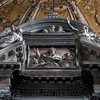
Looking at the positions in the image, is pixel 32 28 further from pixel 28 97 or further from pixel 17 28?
pixel 28 97

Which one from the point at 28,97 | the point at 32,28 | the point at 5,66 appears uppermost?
the point at 32,28

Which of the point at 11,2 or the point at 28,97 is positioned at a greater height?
→ the point at 11,2

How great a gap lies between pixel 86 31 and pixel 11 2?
3.57 m

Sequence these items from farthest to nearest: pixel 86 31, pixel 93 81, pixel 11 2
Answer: pixel 11 2
pixel 86 31
pixel 93 81

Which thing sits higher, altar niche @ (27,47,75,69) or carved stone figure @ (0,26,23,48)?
carved stone figure @ (0,26,23,48)

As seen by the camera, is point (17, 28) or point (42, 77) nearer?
point (42, 77)

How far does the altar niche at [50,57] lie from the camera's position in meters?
11.6

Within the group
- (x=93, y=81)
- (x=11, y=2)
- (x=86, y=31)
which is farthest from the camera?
(x=11, y=2)

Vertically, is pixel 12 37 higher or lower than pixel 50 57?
higher

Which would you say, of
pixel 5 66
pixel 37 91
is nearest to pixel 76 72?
pixel 37 91

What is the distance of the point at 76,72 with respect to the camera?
37.2 ft

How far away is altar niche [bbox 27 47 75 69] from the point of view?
457 inches

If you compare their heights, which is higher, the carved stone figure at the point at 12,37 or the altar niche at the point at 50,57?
the carved stone figure at the point at 12,37

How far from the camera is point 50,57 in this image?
38.6 ft
